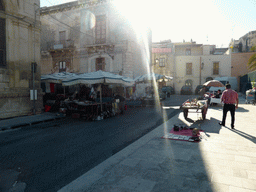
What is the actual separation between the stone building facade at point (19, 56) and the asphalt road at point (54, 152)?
3.16m

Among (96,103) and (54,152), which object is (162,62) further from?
(54,152)

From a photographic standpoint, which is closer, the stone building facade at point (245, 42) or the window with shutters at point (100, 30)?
the window with shutters at point (100, 30)

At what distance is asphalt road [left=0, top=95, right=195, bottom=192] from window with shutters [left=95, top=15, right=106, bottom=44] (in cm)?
1599

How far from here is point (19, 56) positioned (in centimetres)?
1116

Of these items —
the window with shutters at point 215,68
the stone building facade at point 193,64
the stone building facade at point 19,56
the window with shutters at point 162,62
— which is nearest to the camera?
the stone building facade at point 19,56

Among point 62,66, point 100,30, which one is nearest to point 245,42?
point 100,30

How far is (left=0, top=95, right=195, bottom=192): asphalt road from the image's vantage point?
3924 millimetres

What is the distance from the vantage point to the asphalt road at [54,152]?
12.9ft

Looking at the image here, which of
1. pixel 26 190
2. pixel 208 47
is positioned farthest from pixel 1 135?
pixel 208 47

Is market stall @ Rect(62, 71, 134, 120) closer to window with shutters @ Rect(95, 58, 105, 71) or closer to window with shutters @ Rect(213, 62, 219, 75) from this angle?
window with shutters @ Rect(95, 58, 105, 71)

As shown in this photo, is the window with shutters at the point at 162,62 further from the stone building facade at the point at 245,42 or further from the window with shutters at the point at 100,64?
the window with shutters at the point at 100,64

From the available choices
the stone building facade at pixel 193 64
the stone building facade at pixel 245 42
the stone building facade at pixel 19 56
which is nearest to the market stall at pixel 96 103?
the stone building facade at pixel 19 56

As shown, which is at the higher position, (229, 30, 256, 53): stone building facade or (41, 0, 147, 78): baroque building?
(229, 30, 256, 53): stone building facade

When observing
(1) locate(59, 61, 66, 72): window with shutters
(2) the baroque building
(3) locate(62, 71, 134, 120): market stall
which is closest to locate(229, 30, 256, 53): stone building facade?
(2) the baroque building
